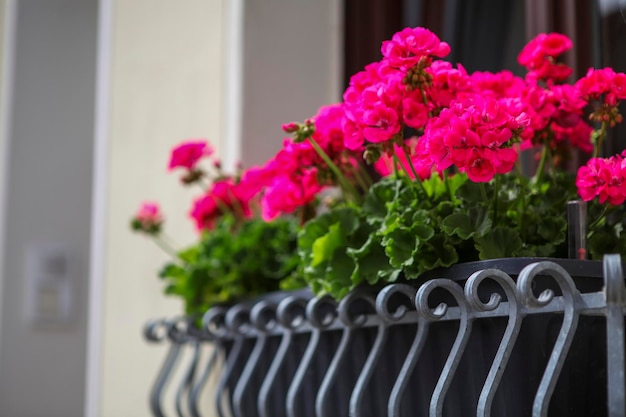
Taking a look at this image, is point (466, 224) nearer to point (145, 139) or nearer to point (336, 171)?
point (336, 171)

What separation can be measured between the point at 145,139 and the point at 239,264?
632 millimetres

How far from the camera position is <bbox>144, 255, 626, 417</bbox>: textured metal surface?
2.55 feet

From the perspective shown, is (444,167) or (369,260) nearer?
(444,167)

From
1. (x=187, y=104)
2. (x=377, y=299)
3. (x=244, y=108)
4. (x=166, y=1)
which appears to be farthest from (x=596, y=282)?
(x=166, y=1)

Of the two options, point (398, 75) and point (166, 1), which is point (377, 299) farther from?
point (166, 1)

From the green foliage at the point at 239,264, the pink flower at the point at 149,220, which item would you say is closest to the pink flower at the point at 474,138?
the green foliage at the point at 239,264

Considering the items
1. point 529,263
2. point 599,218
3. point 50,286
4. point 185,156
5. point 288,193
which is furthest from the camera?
point 50,286

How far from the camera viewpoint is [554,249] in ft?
3.16

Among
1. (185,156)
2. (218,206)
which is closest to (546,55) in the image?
(185,156)

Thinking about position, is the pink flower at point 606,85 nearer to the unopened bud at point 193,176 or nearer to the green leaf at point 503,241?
the green leaf at point 503,241

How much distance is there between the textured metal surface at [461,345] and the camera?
78 centimetres

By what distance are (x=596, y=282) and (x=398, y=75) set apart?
0.27 meters

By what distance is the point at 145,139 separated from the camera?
1998 mm

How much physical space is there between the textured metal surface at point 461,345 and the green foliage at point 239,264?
0.45 feet
